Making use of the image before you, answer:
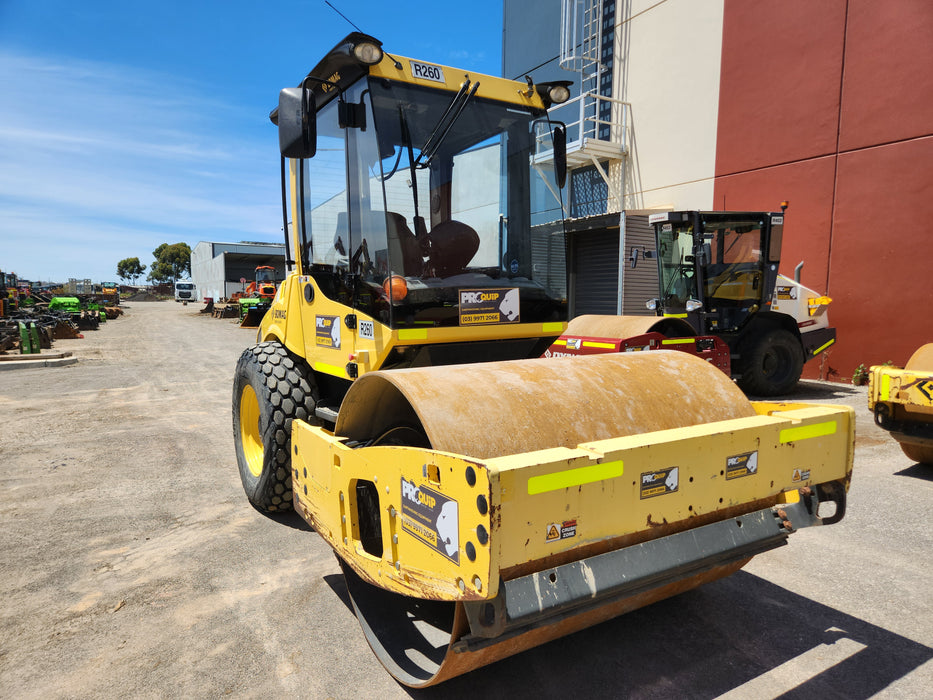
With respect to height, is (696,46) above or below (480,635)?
above

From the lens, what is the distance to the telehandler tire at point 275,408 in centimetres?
381

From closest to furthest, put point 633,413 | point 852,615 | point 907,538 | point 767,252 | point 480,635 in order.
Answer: point 480,635
point 633,413
point 852,615
point 907,538
point 767,252

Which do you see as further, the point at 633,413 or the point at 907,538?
the point at 907,538

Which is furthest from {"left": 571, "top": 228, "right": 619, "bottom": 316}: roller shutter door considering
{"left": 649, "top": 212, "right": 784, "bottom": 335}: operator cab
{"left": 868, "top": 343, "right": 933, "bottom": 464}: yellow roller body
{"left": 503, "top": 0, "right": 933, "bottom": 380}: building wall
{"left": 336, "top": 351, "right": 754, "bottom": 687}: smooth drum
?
{"left": 336, "top": 351, "right": 754, "bottom": 687}: smooth drum

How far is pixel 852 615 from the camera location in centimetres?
296

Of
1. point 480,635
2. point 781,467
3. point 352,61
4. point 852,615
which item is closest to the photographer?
point 480,635

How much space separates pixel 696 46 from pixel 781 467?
481 inches

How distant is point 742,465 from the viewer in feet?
7.79

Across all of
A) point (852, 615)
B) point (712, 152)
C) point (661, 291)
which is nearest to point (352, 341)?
point (852, 615)

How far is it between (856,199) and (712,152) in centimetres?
306

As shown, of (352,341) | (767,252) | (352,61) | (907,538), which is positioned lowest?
(907,538)

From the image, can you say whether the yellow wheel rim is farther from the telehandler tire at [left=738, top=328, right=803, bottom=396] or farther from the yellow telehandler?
the telehandler tire at [left=738, top=328, right=803, bottom=396]

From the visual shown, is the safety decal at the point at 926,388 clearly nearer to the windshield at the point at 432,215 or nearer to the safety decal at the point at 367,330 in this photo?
the windshield at the point at 432,215

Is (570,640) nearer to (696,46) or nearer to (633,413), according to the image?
(633,413)
